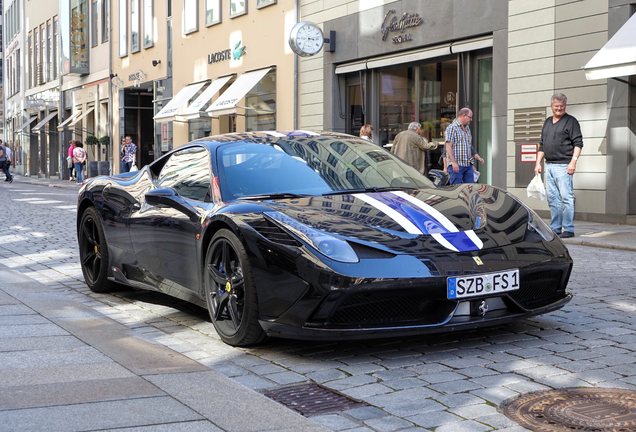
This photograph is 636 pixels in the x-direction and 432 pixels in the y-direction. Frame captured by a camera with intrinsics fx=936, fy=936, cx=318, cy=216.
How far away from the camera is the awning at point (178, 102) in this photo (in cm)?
2912

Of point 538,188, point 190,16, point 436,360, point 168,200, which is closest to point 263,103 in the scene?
point 190,16

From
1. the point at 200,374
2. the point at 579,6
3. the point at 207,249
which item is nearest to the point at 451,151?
the point at 579,6

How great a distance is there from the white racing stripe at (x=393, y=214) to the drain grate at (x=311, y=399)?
103 cm

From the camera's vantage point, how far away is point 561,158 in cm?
1177

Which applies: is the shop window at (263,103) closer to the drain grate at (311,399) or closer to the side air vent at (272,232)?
the side air vent at (272,232)

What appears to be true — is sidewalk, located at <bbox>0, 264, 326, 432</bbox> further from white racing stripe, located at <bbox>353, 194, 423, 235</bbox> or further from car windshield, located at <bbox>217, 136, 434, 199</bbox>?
white racing stripe, located at <bbox>353, 194, 423, 235</bbox>

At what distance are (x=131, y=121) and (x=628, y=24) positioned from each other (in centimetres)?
2588

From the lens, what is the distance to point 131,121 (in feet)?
121

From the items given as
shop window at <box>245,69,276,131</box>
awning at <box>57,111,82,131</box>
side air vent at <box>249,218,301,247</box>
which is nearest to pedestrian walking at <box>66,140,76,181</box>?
awning at <box>57,111,82,131</box>

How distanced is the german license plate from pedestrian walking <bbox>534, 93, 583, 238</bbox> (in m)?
6.92

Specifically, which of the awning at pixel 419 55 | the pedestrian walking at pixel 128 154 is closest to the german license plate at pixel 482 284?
the awning at pixel 419 55

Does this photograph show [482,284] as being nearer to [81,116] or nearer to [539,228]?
[539,228]

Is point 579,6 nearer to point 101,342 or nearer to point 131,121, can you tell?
point 101,342

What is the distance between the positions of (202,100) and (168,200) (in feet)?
71.6
